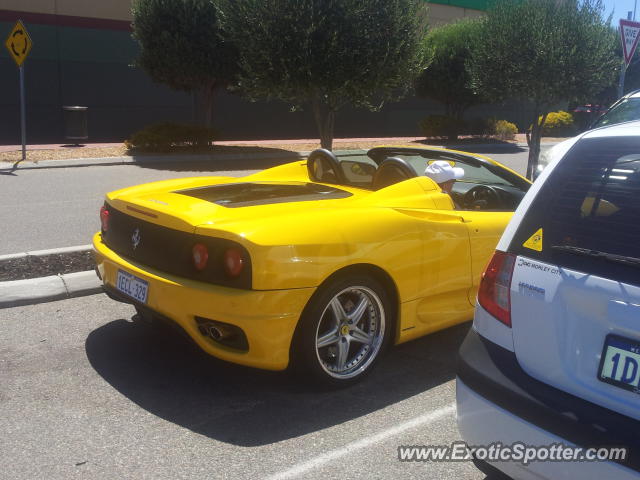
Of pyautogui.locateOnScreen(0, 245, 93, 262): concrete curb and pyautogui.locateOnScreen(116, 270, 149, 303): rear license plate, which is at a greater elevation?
pyautogui.locateOnScreen(116, 270, 149, 303): rear license plate

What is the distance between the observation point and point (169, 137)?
58.9 ft

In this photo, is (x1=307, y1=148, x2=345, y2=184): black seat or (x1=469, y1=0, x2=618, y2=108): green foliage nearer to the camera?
(x1=307, y1=148, x2=345, y2=184): black seat

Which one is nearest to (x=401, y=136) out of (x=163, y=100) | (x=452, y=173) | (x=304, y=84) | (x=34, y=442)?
(x=163, y=100)

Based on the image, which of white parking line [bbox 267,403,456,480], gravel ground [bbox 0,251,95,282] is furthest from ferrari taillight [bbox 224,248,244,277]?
gravel ground [bbox 0,251,95,282]

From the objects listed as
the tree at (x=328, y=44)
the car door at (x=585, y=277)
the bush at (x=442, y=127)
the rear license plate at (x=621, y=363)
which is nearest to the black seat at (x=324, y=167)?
the car door at (x=585, y=277)

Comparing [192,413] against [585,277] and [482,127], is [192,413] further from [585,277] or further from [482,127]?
[482,127]

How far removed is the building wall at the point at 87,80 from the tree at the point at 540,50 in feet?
25.5

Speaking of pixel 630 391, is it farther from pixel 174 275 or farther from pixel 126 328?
→ pixel 126 328

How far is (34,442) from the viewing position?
3309 mm

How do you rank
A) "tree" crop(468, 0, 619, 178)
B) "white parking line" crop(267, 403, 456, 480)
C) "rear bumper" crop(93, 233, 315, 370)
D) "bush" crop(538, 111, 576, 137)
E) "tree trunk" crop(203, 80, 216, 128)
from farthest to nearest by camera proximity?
"bush" crop(538, 111, 576, 137) → "tree trunk" crop(203, 80, 216, 128) → "tree" crop(468, 0, 619, 178) → "rear bumper" crop(93, 233, 315, 370) → "white parking line" crop(267, 403, 456, 480)

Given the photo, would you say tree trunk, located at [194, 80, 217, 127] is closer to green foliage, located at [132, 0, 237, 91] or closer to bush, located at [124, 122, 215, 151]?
bush, located at [124, 122, 215, 151]

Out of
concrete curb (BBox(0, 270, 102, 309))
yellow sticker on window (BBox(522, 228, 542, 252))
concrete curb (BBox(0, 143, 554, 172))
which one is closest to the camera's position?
yellow sticker on window (BBox(522, 228, 542, 252))

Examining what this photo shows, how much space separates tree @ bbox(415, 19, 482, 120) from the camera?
2431 cm

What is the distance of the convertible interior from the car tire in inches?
40.6
